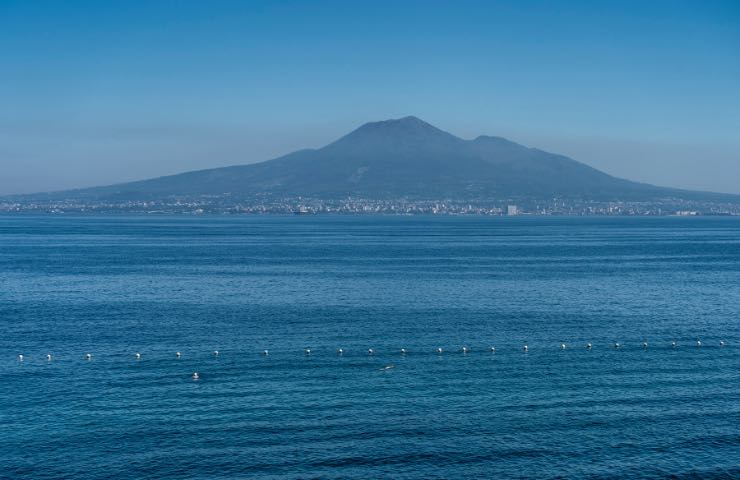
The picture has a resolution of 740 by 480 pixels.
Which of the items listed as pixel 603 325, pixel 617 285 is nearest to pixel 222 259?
pixel 617 285

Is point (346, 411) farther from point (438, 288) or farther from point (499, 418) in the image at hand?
point (438, 288)

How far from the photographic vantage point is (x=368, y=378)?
146 feet

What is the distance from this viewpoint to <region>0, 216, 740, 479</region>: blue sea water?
33.2 meters

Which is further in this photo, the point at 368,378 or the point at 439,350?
the point at 439,350

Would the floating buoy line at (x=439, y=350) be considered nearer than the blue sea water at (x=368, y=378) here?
No

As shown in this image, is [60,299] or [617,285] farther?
[617,285]

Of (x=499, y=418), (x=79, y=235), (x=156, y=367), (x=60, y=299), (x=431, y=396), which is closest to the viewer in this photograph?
(x=499, y=418)

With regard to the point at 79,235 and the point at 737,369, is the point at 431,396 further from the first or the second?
the point at 79,235

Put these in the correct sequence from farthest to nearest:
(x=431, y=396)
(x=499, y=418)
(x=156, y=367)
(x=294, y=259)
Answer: (x=294, y=259) → (x=156, y=367) → (x=431, y=396) → (x=499, y=418)

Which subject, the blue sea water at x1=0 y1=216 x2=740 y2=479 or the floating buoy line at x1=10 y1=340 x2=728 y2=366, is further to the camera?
the floating buoy line at x1=10 y1=340 x2=728 y2=366

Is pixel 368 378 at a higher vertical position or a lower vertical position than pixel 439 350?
lower

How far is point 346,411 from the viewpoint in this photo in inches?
1517

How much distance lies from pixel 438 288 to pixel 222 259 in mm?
44525

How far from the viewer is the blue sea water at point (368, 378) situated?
3325cm
